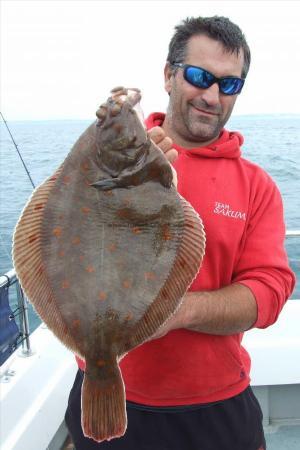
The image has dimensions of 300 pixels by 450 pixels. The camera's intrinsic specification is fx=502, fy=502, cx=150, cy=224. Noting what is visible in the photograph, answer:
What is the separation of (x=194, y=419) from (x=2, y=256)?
24.3 ft

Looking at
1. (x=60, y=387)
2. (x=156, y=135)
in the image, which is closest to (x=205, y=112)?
(x=156, y=135)

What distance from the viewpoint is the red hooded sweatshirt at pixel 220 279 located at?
2467 mm

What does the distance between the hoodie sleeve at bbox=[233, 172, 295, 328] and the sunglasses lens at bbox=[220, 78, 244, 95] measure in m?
0.47

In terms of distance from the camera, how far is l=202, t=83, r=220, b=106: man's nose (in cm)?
251

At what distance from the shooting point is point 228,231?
2.52 meters

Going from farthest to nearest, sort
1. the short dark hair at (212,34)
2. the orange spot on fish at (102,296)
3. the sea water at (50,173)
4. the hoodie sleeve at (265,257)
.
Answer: the sea water at (50,173) → the short dark hair at (212,34) → the hoodie sleeve at (265,257) → the orange spot on fish at (102,296)

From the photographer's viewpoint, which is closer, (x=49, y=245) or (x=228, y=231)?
(x=49, y=245)

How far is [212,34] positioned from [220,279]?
A: 1.26m

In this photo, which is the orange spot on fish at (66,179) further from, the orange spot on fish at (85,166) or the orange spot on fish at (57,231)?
the orange spot on fish at (57,231)

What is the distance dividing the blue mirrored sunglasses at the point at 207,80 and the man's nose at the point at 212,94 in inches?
0.7

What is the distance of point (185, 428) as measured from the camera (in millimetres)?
2498

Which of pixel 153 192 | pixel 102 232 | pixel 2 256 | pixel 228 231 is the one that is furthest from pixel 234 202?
pixel 2 256

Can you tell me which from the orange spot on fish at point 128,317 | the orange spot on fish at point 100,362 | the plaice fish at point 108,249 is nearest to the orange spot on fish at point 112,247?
the plaice fish at point 108,249

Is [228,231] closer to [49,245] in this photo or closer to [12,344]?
[49,245]
